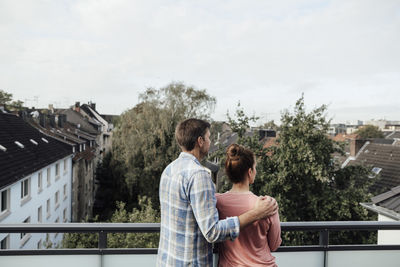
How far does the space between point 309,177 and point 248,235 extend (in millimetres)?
13064

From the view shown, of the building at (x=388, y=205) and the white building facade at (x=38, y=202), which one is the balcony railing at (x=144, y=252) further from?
the building at (x=388, y=205)

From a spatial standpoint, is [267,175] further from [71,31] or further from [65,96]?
[65,96]

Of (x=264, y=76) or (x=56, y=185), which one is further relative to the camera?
(x=264, y=76)

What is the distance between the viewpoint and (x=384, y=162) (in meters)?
20.1

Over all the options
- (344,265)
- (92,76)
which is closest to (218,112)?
(344,265)

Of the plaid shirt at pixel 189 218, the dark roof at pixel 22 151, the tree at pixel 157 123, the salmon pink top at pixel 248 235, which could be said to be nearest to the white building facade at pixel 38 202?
the dark roof at pixel 22 151

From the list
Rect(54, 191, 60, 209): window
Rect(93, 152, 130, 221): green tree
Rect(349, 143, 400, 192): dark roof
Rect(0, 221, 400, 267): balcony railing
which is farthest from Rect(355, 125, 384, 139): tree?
Rect(0, 221, 400, 267): balcony railing

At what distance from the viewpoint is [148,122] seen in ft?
70.2

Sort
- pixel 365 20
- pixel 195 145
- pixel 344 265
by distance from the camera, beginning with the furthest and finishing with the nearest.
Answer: pixel 365 20, pixel 344 265, pixel 195 145

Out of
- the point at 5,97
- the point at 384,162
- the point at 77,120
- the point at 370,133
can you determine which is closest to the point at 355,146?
the point at 384,162

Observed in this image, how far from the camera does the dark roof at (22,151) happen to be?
14234 mm

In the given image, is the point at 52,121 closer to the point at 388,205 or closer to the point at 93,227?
the point at 388,205

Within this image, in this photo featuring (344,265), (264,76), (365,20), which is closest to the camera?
(344,265)

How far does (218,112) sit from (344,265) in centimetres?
1897
